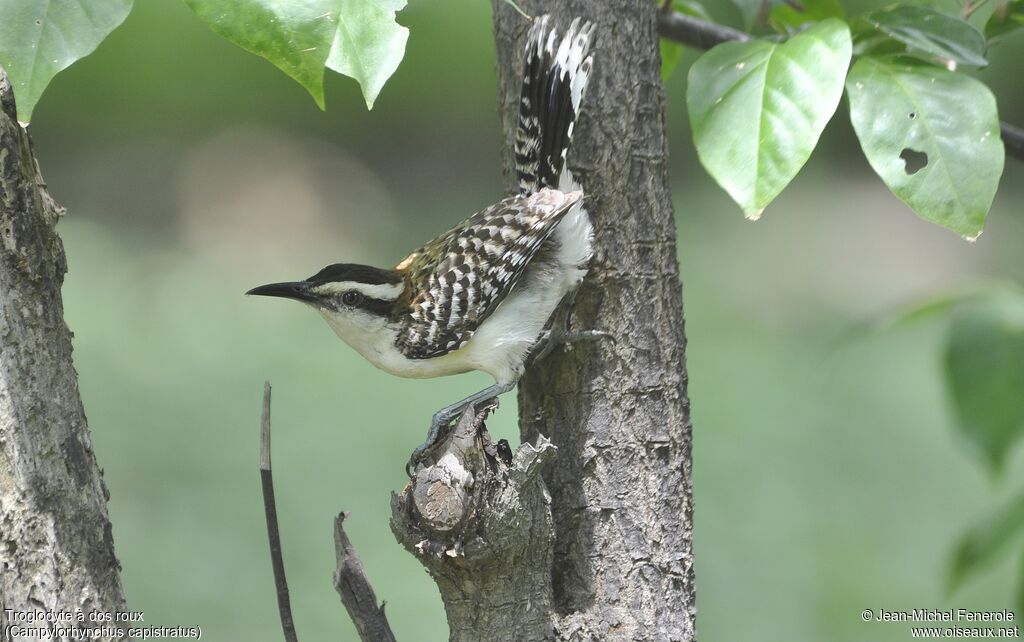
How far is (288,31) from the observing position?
1.35 meters

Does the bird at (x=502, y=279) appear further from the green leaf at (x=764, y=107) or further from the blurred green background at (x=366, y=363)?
the blurred green background at (x=366, y=363)

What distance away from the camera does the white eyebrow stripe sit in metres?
2.68

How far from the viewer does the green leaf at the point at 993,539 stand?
194 cm

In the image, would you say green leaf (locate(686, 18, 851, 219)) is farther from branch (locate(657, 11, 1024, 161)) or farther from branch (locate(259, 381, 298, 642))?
branch (locate(259, 381, 298, 642))

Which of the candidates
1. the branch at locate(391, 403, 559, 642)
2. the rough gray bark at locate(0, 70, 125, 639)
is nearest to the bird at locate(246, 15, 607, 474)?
the branch at locate(391, 403, 559, 642)

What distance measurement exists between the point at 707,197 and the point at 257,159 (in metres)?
3.86

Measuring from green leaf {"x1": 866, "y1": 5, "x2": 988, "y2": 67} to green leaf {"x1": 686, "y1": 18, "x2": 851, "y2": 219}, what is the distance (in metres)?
0.24

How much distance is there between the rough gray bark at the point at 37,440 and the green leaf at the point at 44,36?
35 centimetres

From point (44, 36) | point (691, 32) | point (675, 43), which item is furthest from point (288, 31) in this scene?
point (675, 43)

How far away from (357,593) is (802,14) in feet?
6.15

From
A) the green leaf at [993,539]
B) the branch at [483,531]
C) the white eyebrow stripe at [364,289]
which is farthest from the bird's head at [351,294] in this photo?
the green leaf at [993,539]

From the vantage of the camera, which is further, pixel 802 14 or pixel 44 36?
pixel 802 14

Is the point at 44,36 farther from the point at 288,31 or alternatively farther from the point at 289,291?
the point at 289,291

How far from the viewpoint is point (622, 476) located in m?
2.26
